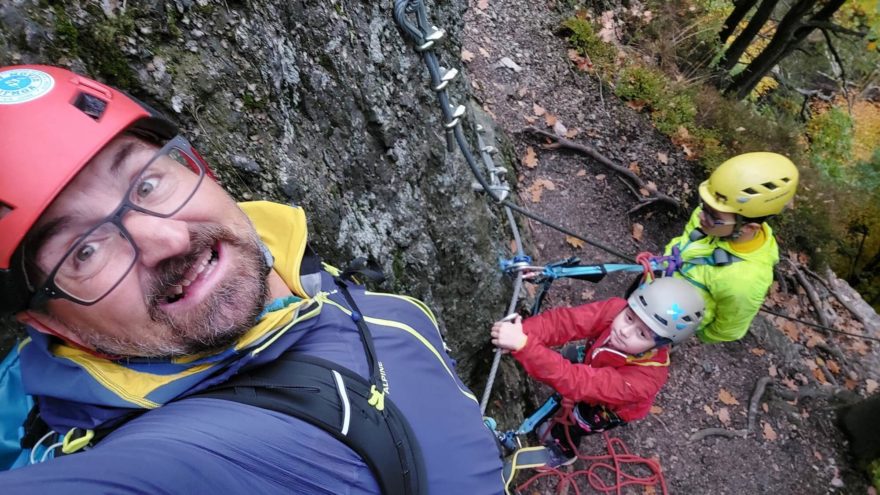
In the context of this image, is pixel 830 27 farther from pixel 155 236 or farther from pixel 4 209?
pixel 4 209

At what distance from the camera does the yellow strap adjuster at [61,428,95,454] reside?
1258 mm

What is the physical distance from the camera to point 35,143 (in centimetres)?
134

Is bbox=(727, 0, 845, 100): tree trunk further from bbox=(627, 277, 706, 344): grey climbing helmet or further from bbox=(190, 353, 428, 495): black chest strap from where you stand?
bbox=(190, 353, 428, 495): black chest strap

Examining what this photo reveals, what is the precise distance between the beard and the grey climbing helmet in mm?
2799

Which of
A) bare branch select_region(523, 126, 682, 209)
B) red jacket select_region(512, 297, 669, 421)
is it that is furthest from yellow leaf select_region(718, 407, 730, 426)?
red jacket select_region(512, 297, 669, 421)

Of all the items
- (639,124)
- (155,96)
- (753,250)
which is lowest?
(639,124)

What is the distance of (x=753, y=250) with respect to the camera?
4.35 m

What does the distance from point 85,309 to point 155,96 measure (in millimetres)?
1052

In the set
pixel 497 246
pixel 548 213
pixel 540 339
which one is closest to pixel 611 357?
pixel 540 339

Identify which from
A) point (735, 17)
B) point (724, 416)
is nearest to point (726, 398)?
point (724, 416)

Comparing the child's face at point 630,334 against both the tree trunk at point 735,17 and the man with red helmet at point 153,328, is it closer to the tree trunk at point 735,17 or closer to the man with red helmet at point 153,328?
the man with red helmet at point 153,328

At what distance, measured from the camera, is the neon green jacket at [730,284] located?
421cm

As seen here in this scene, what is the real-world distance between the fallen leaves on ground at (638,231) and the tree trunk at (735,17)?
19.0 ft

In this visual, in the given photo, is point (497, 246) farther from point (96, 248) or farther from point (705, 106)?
point (705, 106)
